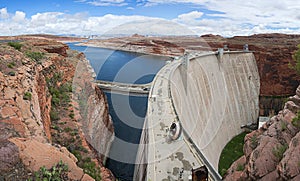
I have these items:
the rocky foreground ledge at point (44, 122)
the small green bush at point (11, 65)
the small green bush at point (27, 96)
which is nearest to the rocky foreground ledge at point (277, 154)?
the rocky foreground ledge at point (44, 122)

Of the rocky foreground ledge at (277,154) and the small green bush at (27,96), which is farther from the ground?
the small green bush at (27,96)

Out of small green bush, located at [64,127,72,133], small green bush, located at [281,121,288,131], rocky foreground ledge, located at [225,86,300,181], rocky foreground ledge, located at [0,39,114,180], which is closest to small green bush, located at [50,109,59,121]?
rocky foreground ledge, located at [0,39,114,180]

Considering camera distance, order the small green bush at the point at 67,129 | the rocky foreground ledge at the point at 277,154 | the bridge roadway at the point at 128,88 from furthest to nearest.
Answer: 1. the bridge roadway at the point at 128,88
2. the small green bush at the point at 67,129
3. the rocky foreground ledge at the point at 277,154

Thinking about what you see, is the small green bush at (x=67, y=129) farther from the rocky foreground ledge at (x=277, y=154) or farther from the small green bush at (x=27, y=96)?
the rocky foreground ledge at (x=277, y=154)

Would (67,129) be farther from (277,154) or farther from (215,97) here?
(215,97)

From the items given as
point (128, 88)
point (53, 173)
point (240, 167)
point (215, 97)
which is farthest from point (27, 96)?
point (215, 97)

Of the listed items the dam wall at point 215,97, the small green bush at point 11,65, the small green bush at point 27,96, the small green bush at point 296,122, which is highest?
the small green bush at point 11,65

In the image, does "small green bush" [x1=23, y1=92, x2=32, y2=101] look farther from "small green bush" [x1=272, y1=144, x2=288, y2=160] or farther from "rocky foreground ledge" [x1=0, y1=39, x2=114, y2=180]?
"small green bush" [x1=272, y1=144, x2=288, y2=160]
